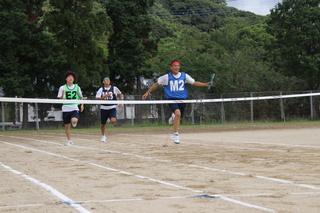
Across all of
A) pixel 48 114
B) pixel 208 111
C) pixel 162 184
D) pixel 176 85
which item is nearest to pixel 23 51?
pixel 48 114

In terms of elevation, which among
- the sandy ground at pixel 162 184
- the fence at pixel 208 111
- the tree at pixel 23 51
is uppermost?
the tree at pixel 23 51

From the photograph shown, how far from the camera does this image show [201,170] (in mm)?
7957

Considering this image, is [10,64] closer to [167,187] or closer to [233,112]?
[233,112]

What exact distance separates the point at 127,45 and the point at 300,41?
43.4 ft

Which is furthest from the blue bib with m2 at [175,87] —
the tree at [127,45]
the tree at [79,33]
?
the tree at [127,45]

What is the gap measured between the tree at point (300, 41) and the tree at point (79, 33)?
14.1m

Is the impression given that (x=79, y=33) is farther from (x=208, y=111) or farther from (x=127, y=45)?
(x=208, y=111)

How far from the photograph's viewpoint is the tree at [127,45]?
120ft

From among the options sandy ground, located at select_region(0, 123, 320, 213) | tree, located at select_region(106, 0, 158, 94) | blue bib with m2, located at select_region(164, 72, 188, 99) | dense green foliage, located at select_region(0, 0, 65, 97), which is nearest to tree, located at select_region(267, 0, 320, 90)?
tree, located at select_region(106, 0, 158, 94)

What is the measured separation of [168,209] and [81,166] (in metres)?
4.09

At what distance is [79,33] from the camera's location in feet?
108

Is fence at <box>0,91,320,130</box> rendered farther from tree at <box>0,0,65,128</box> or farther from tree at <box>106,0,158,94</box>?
tree at <box>106,0,158,94</box>

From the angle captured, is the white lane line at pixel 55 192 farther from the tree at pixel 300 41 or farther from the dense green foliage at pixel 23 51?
the tree at pixel 300 41

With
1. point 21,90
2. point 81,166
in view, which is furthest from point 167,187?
point 21,90
